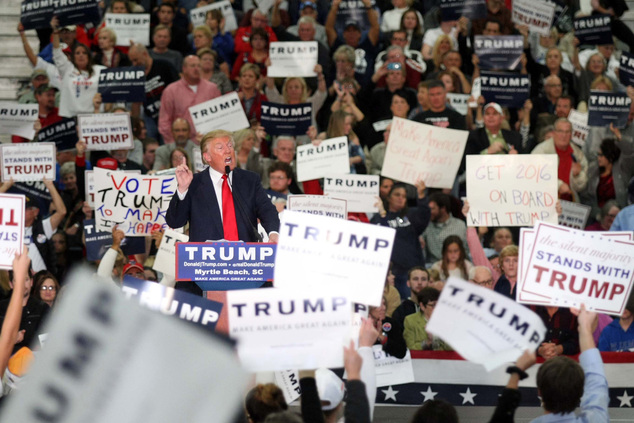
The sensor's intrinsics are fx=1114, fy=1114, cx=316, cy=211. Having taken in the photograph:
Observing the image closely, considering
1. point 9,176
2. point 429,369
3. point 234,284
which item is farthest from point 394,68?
point 234,284

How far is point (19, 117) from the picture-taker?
11.3 metres

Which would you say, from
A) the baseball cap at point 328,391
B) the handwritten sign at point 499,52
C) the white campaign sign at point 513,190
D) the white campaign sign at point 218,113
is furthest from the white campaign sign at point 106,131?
the baseball cap at point 328,391

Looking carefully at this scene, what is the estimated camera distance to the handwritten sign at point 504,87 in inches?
457

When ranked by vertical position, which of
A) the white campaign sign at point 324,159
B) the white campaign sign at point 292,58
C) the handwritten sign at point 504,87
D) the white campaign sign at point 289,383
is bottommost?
the white campaign sign at point 289,383

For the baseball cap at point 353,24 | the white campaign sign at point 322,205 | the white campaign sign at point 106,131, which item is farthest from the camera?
the baseball cap at point 353,24

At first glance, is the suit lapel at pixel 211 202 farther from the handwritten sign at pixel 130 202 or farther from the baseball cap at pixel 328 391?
the handwritten sign at pixel 130 202

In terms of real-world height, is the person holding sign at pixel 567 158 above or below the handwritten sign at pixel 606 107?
below

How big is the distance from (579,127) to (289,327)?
779 centimetres

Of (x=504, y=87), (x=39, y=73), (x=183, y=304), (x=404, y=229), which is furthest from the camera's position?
(x=39, y=73)

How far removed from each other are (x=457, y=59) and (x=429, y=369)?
5.78m

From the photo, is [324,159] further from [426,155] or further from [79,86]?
[79,86]

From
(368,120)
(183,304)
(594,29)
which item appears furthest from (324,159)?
(183,304)

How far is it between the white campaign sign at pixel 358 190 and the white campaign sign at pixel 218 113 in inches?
59.9

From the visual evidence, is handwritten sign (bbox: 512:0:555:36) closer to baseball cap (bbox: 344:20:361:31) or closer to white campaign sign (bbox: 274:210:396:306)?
baseball cap (bbox: 344:20:361:31)
